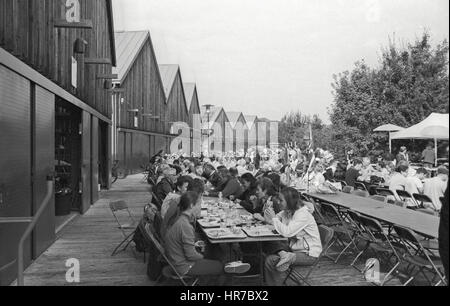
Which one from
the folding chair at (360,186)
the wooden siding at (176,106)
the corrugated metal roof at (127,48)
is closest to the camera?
the folding chair at (360,186)

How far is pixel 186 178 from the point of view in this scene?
7.19 metres

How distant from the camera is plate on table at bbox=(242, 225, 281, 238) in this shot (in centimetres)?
495

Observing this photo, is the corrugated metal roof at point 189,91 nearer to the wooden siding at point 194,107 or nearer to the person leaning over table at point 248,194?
the wooden siding at point 194,107

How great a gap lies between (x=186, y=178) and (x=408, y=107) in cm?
1006

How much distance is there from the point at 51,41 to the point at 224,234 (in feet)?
18.4

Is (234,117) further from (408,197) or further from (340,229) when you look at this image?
(340,229)

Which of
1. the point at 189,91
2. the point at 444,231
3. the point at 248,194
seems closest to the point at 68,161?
the point at 248,194

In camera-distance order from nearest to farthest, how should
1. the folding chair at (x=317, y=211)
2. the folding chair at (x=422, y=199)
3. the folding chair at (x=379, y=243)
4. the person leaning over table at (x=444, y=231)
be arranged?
1. the person leaning over table at (x=444, y=231)
2. the folding chair at (x=379, y=243)
3. the folding chair at (x=422, y=199)
4. the folding chair at (x=317, y=211)

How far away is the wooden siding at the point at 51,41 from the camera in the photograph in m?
5.95

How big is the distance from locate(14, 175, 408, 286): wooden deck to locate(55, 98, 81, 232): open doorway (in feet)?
4.56

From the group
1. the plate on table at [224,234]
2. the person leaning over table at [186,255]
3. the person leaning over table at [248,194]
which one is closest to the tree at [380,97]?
the person leaning over table at [248,194]

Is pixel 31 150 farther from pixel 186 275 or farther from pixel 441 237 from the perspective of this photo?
pixel 441 237

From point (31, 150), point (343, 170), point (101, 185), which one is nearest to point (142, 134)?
point (101, 185)

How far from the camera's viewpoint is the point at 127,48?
3022 cm
